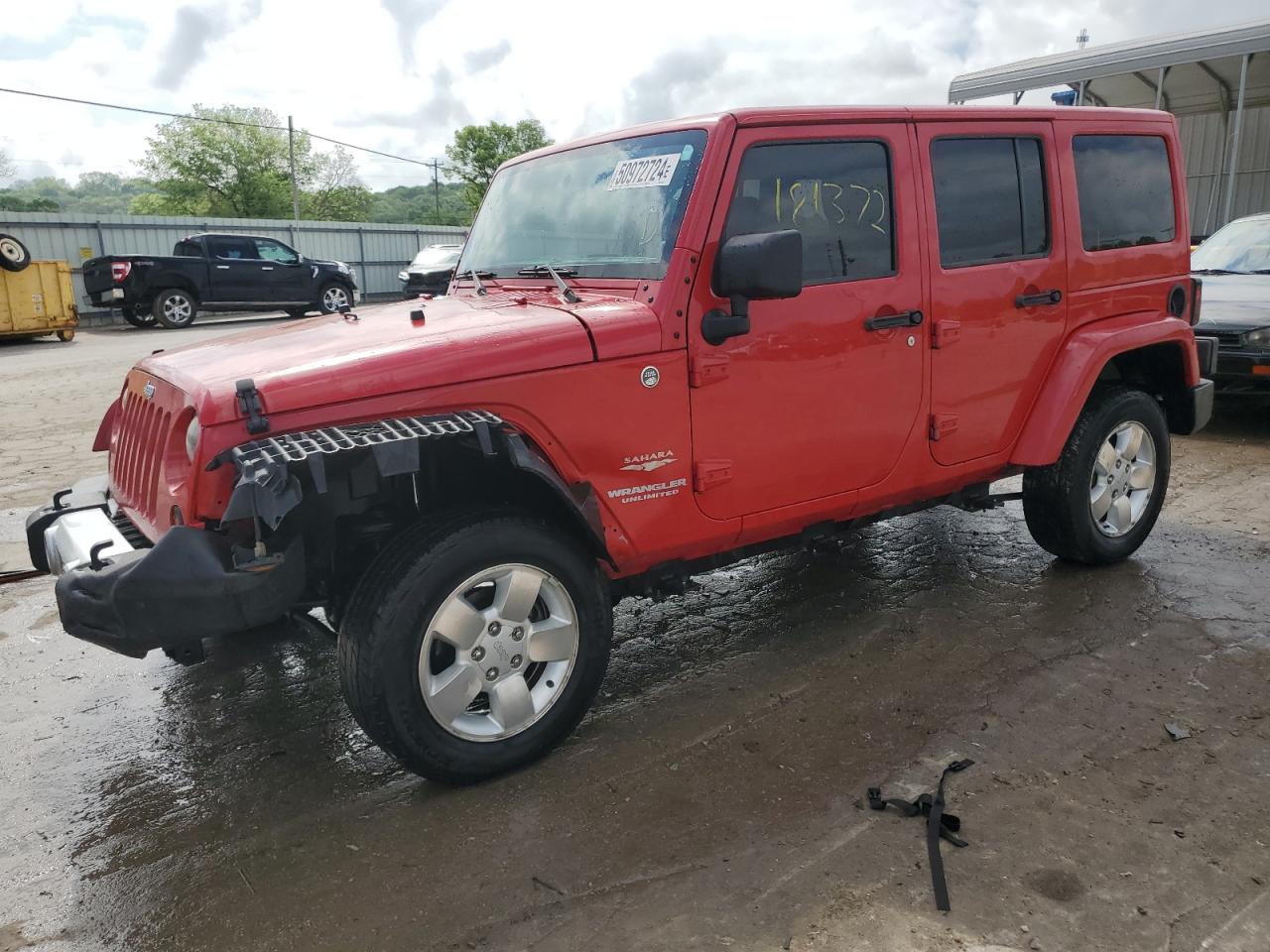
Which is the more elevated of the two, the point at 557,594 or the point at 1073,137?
the point at 1073,137

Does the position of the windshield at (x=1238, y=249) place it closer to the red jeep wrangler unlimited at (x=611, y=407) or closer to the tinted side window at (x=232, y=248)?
the red jeep wrangler unlimited at (x=611, y=407)

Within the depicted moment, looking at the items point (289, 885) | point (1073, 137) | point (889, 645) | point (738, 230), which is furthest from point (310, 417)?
point (1073, 137)

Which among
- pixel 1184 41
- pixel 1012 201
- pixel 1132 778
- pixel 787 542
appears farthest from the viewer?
pixel 1184 41

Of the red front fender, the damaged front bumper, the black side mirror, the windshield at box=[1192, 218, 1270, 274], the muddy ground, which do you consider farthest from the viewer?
the windshield at box=[1192, 218, 1270, 274]

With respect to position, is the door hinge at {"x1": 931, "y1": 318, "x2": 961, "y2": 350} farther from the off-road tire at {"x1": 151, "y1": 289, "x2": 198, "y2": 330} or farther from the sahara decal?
the off-road tire at {"x1": 151, "y1": 289, "x2": 198, "y2": 330}

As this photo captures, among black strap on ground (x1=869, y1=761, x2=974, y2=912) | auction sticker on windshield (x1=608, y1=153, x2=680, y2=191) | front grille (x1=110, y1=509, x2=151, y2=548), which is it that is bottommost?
black strap on ground (x1=869, y1=761, x2=974, y2=912)

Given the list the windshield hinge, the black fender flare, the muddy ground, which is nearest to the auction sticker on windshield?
the black fender flare

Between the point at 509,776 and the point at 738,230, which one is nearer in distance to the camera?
the point at 509,776

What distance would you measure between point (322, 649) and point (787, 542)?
1975 millimetres

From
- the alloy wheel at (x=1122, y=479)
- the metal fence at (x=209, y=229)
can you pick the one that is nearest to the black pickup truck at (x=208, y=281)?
the metal fence at (x=209, y=229)

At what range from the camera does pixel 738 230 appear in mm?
3238

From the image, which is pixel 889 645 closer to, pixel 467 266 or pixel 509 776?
pixel 509 776

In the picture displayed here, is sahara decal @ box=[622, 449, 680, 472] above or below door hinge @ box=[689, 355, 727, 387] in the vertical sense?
below

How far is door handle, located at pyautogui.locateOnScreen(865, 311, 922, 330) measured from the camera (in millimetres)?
3539
